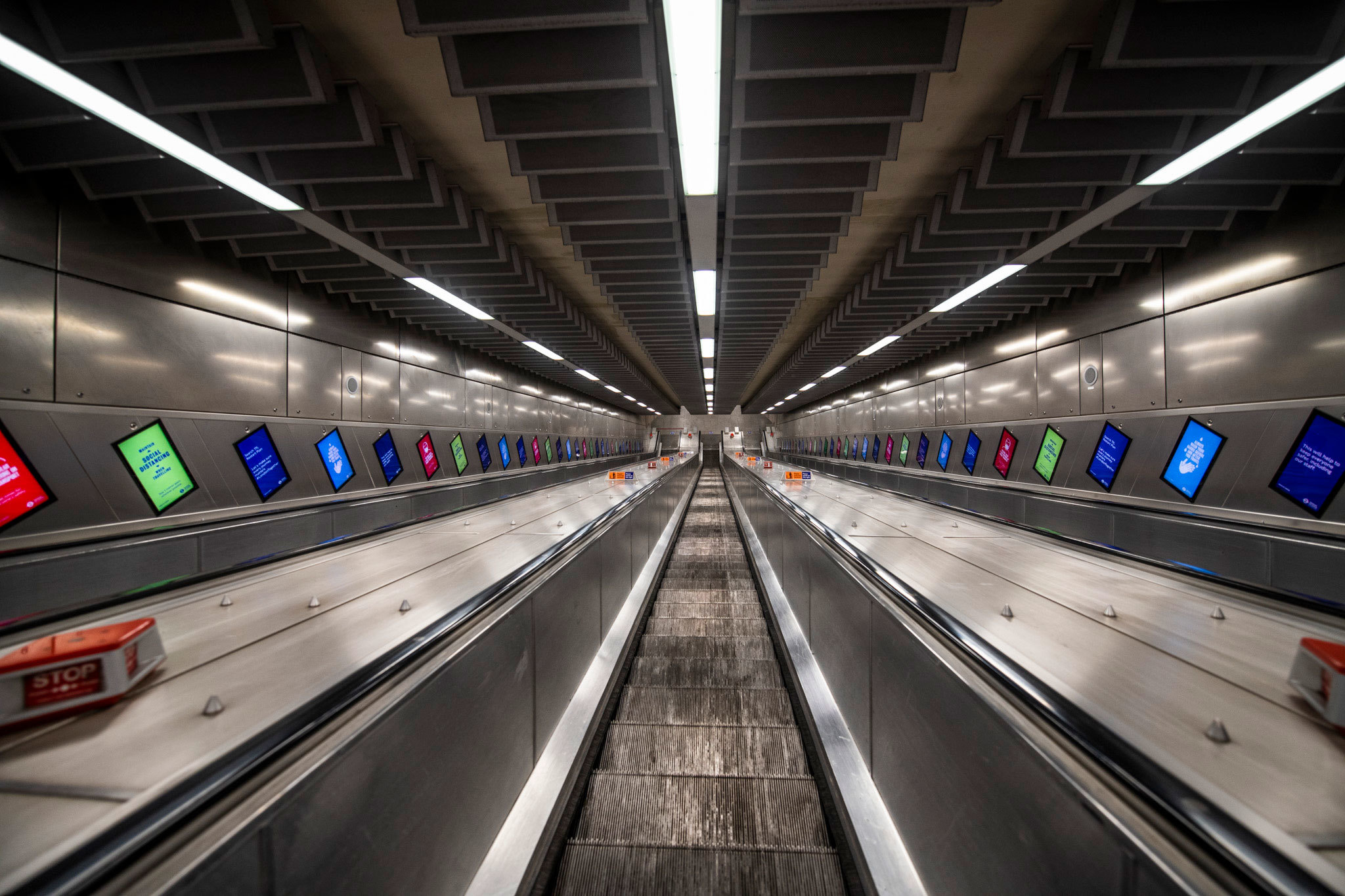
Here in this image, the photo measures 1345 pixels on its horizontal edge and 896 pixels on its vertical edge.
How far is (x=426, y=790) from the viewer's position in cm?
134

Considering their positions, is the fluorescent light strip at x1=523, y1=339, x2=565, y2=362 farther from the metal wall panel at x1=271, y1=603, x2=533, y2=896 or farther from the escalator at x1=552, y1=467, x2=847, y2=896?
the metal wall panel at x1=271, y1=603, x2=533, y2=896

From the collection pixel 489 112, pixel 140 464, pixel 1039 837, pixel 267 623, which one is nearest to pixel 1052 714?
pixel 1039 837

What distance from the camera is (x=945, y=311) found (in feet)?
23.1

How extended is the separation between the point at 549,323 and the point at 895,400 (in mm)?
9039

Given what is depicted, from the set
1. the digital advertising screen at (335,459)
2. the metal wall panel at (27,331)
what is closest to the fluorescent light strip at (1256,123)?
the metal wall panel at (27,331)

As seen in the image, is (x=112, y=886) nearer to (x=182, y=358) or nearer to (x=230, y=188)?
(x=230, y=188)

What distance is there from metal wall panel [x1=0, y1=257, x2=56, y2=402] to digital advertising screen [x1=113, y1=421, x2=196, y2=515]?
0.65 meters

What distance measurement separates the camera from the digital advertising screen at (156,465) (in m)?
4.27

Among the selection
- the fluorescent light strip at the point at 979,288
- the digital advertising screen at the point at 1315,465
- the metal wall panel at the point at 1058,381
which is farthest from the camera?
the metal wall panel at the point at 1058,381

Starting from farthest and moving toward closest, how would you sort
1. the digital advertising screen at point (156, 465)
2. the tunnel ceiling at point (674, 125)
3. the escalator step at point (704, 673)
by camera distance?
the digital advertising screen at point (156, 465)
the escalator step at point (704, 673)
the tunnel ceiling at point (674, 125)

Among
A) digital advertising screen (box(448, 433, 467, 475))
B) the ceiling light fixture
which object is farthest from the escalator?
digital advertising screen (box(448, 433, 467, 475))

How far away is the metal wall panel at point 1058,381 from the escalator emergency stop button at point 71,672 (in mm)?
8619

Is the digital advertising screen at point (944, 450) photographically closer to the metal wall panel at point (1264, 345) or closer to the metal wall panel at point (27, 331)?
the metal wall panel at point (1264, 345)

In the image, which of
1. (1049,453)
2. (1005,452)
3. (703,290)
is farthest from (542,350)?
(1049,453)
